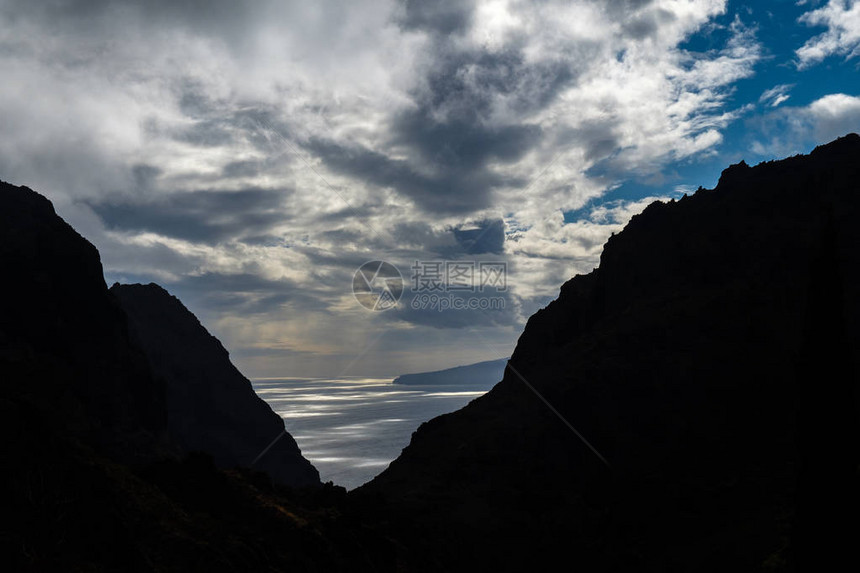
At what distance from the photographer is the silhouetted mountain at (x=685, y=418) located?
32.7 metres

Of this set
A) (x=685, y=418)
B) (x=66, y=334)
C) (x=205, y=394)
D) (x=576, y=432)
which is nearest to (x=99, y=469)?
(x=576, y=432)

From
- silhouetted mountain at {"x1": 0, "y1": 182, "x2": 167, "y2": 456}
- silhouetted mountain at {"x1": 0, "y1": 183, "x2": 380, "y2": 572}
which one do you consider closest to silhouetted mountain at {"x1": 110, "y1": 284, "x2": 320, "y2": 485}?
silhouetted mountain at {"x1": 0, "y1": 183, "x2": 380, "y2": 572}

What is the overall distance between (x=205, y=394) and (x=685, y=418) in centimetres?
13572

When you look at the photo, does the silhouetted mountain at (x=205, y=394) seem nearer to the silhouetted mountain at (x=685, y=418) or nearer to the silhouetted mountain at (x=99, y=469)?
the silhouetted mountain at (x=99, y=469)

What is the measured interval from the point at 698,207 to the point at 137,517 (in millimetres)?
94784

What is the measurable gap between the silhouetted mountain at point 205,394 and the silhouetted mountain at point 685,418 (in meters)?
85.4

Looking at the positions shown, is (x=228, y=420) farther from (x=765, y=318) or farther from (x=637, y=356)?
(x=765, y=318)

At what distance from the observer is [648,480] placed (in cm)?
6175

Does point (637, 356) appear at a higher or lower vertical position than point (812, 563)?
higher

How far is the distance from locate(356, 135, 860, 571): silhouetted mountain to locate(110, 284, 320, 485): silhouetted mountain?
85418 millimetres

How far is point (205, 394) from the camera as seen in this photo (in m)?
159

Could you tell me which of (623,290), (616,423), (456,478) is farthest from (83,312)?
(623,290)

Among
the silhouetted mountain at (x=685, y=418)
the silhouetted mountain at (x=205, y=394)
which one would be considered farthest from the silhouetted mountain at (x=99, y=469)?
the silhouetted mountain at (x=685, y=418)

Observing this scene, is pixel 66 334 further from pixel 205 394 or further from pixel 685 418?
pixel 205 394
